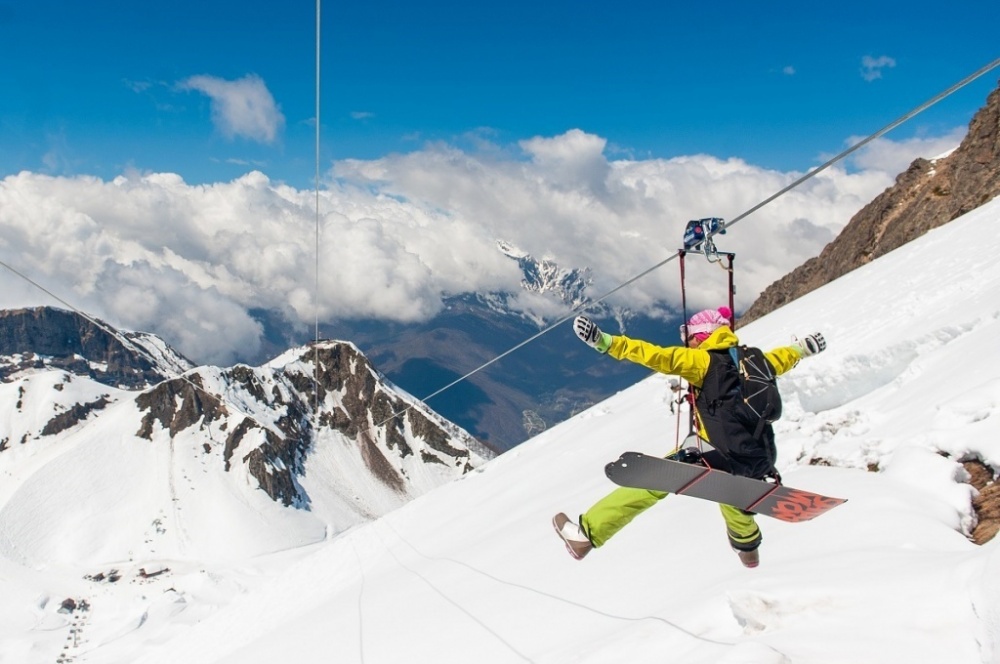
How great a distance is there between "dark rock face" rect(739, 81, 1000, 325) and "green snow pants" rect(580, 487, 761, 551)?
174 ft

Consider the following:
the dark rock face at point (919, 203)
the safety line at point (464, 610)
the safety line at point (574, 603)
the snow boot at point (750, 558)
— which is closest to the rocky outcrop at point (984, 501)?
the snow boot at point (750, 558)

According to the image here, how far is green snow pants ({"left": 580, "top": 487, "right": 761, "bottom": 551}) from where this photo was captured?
8289mm

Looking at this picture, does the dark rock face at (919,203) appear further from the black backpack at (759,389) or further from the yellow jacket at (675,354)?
the yellow jacket at (675,354)

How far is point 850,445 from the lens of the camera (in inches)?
482

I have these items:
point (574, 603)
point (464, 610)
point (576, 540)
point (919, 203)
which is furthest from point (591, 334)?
point (919, 203)

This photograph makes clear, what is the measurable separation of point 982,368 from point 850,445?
257 cm

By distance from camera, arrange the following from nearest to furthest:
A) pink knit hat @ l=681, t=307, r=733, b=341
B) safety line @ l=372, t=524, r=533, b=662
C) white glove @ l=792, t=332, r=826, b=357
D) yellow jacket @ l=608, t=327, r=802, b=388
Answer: yellow jacket @ l=608, t=327, r=802, b=388 → pink knit hat @ l=681, t=307, r=733, b=341 → white glove @ l=792, t=332, r=826, b=357 → safety line @ l=372, t=524, r=533, b=662

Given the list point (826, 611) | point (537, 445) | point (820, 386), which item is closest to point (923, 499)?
point (826, 611)

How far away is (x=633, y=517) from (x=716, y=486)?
1230 millimetres

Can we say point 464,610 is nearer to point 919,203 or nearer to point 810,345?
point 810,345

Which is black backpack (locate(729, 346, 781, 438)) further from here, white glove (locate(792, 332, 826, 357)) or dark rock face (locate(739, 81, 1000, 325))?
dark rock face (locate(739, 81, 1000, 325))

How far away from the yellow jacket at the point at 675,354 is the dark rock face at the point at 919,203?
52894 mm

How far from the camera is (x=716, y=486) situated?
26.2 ft

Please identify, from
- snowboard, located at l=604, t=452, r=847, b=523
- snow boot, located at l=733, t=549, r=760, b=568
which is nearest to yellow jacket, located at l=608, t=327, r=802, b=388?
snowboard, located at l=604, t=452, r=847, b=523
